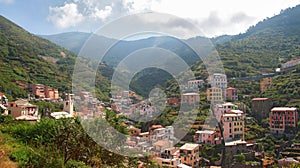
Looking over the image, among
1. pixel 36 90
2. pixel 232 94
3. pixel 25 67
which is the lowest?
pixel 232 94

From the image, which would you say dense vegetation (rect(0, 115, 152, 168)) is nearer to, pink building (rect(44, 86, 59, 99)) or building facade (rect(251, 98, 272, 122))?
building facade (rect(251, 98, 272, 122))

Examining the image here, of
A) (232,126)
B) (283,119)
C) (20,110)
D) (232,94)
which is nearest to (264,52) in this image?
(232,94)

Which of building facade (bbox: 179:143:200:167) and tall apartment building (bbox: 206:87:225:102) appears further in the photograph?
tall apartment building (bbox: 206:87:225:102)

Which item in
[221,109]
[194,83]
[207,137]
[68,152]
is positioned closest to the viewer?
[68,152]

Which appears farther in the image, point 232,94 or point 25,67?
point 25,67

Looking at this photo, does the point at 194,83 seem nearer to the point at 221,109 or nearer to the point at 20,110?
the point at 221,109

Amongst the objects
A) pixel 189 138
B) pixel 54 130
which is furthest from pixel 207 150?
pixel 54 130

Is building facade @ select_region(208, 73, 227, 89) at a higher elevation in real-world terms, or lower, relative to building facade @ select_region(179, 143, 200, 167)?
higher

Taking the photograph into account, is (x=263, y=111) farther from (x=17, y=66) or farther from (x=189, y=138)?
(x=17, y=66)

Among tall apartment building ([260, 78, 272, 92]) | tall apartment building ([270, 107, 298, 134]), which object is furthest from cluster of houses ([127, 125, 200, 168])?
tall apartment building ([260, 78, 272, 92])
